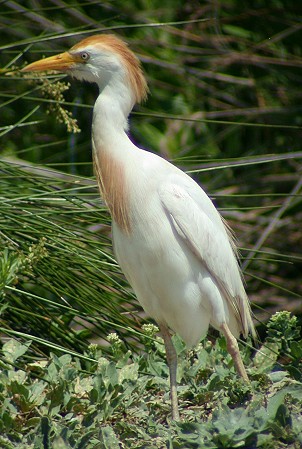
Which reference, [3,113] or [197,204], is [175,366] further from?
[3,113]

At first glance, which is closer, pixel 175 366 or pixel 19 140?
pixel 175 366

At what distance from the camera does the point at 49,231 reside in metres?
2.48

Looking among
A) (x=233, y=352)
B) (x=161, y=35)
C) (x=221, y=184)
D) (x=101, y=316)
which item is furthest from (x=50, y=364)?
(x=161, y=35)

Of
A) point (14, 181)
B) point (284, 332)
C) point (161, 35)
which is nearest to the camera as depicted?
point (284, 332)

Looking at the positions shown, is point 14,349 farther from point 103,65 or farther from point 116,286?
point 103,65

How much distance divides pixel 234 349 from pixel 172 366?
0.56 feet

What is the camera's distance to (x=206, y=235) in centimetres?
241

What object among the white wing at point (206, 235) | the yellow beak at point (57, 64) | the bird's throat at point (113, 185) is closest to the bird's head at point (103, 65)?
the yellow beak at point (57, 64)

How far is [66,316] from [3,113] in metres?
1.87

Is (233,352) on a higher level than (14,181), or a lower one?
lower

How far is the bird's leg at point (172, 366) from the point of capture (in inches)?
87.5

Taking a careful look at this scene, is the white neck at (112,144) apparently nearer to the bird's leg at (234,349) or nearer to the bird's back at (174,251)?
the bird's back at (174,251)

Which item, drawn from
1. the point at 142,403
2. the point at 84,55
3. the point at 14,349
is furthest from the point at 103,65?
the point at 142,403

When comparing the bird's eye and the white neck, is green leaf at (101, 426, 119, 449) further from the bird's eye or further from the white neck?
the bird's eye
